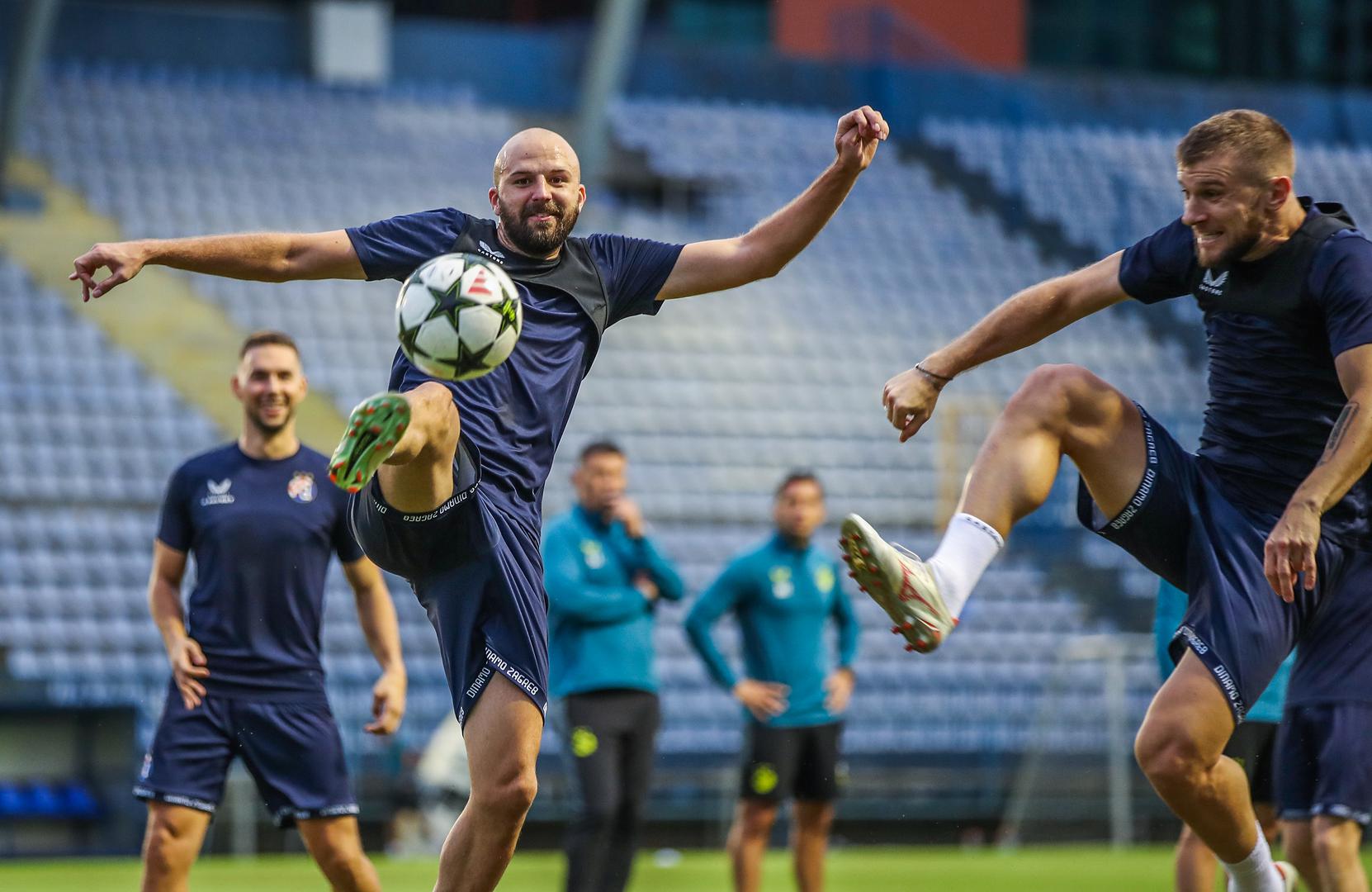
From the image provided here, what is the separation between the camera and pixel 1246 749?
8500 millimetres

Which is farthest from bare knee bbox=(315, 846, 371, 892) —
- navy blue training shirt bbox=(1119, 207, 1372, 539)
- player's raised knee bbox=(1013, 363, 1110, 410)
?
navy blue training shirt bbox=(1119, 207, 1372, 539)

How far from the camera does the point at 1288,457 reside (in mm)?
5660

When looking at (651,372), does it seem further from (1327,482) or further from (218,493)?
(1327,482)

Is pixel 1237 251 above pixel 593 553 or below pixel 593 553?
above

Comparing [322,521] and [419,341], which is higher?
[419,341]

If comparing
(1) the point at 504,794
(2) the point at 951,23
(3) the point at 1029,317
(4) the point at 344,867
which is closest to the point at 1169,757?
(3) the point at 1029,317

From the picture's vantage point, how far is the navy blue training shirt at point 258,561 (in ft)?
24.2

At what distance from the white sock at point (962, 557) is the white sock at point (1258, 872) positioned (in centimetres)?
128

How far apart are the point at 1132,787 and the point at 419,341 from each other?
12.3 m

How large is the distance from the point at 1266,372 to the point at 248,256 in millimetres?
3046

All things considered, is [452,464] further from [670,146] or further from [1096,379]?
[670,146]

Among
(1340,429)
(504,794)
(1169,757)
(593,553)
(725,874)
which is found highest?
(1340,429)

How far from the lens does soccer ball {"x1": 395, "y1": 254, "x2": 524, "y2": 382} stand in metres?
5.29

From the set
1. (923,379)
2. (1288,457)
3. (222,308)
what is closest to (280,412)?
(923,379)
